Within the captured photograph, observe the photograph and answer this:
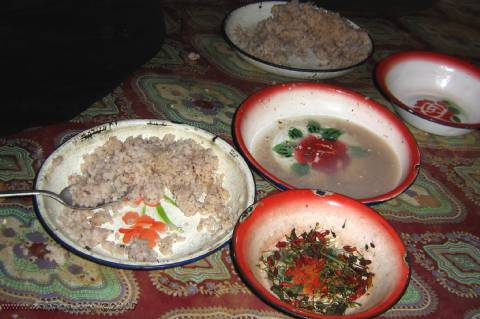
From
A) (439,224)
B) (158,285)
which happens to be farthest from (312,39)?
(158,285)

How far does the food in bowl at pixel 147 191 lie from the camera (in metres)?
1.71

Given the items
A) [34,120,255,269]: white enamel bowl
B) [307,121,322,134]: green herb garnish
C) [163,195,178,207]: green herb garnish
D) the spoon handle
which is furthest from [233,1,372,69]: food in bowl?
the spoon handle

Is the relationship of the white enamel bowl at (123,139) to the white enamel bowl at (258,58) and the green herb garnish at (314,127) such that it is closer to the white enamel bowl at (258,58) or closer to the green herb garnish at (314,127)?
the green herb garnish at (314,127)

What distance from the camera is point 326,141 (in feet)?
7.96

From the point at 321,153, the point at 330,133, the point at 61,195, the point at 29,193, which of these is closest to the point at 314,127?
the point at 330,133

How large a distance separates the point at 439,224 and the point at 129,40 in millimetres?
1986

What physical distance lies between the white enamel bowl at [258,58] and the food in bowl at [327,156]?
1.18ft

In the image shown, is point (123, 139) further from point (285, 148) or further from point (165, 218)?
point (285, 148)

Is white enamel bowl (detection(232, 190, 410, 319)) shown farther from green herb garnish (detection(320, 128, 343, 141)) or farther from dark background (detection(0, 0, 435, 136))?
dark background (detection(0, 0, 435, 136))

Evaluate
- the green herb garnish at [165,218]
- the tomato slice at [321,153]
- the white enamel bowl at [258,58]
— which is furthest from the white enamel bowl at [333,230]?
the white enamel bowl at [258,58]

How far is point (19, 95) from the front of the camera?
7.13ft

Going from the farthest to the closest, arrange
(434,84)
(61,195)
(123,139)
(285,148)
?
1. (434,84)
2. (285,148)
3. (123,139)
4. (61,195)

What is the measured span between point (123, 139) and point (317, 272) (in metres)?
1.03

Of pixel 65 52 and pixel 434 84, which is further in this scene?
pixel 434 84
